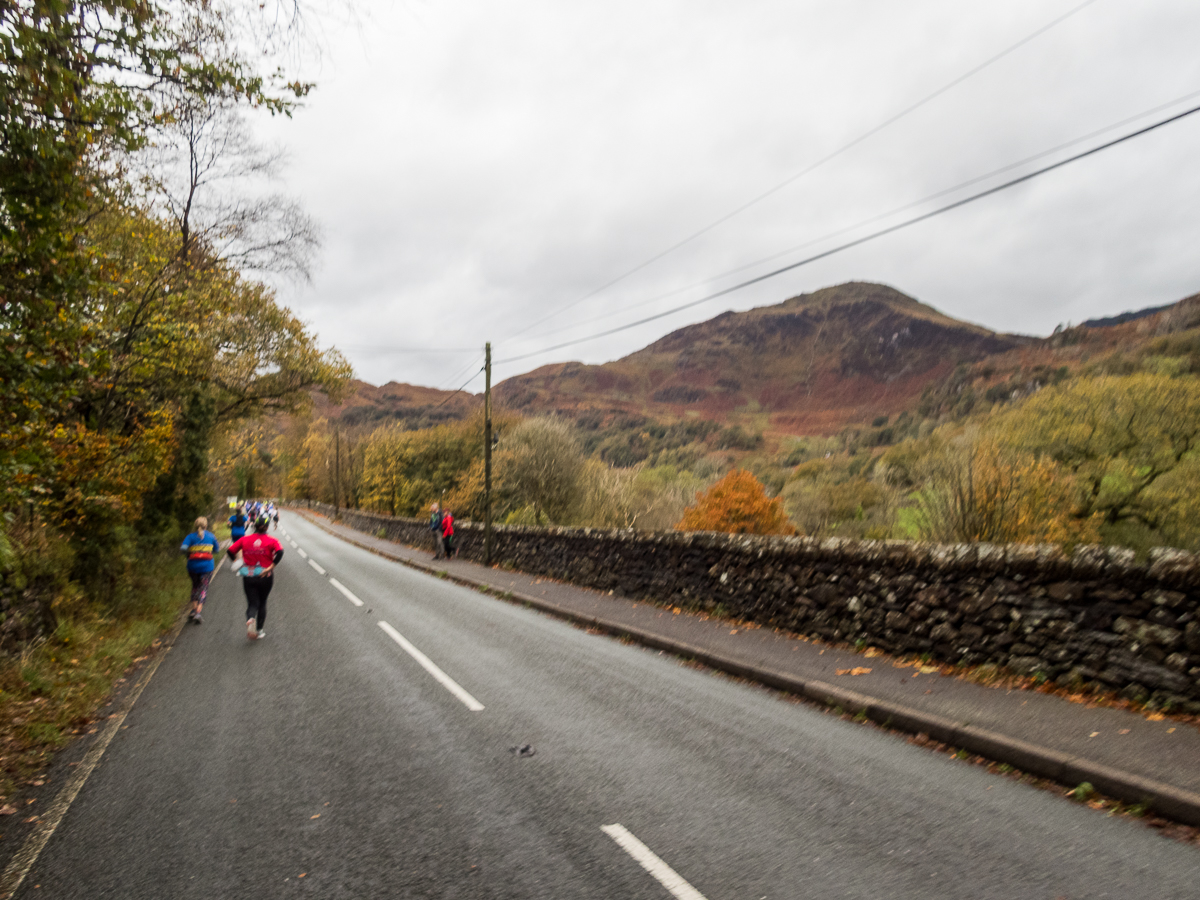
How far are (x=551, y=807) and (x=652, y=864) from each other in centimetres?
90

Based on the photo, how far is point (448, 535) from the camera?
24.1 metres

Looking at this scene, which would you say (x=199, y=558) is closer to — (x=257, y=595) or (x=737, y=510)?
(x=257, y=595)

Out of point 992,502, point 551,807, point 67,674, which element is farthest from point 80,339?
point 992,502

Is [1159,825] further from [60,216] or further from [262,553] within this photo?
[262,553]

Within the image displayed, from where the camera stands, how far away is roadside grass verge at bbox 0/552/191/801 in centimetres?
531

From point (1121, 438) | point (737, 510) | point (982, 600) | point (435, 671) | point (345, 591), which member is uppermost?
point (1121, 438)

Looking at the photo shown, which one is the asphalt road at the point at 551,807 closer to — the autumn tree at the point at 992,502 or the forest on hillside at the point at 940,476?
the forest on hillside at the point at 940,476

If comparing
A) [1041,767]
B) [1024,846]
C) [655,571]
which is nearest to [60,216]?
[1024,846]

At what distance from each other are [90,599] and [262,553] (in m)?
3.69

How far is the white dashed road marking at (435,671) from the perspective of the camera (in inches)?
252

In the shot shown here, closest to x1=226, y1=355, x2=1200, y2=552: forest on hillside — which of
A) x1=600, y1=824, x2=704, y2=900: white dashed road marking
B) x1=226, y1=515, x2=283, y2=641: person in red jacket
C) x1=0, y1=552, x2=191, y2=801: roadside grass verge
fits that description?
x1=600, y1=824, x2=704, y2=900: white dashed road marking

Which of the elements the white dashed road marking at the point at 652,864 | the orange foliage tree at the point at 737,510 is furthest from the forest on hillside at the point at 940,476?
the white dashed road marking at the point at 652,864

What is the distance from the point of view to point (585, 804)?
4.12 meters

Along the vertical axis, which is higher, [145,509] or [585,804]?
[145,509]
